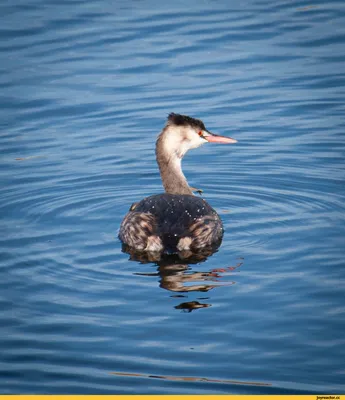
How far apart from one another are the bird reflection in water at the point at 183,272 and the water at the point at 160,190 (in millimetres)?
29

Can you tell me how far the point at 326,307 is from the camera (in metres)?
7.23

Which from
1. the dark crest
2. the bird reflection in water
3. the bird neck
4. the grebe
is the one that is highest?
the dark crest

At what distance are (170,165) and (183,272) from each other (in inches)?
88.1

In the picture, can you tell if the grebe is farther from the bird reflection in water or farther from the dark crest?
the dark crest

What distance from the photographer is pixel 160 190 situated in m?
10.8

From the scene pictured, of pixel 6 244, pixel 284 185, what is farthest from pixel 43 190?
pixel 284 185

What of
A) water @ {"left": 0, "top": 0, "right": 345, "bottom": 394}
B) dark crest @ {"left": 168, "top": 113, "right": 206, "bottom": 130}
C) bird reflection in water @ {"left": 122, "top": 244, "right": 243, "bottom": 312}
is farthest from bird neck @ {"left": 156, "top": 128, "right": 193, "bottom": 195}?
bird reflection in water @ {"left": 122, "top": 244, "right": 243, "bottom": 312}

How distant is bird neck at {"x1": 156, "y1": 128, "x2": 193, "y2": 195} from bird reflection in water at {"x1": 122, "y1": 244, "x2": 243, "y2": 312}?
1339mm

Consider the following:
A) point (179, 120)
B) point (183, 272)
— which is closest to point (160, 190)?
point (179, 120)

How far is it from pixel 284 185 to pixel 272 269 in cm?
267

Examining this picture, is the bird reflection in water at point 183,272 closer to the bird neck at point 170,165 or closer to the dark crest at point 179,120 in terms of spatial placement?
the bird neck at point 170,165

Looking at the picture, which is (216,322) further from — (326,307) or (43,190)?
(43,190)

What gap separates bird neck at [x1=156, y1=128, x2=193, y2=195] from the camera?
1006 centimetres

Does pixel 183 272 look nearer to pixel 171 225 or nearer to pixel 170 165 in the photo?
pixel 171 225
